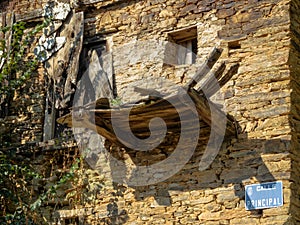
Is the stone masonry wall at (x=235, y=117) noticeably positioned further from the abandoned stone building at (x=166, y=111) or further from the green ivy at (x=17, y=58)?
the green ivy at (x=17, y=58)

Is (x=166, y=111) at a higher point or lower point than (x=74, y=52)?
lower

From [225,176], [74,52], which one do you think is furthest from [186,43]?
[225,176]

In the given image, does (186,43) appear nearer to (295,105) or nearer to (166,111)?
(166,111)

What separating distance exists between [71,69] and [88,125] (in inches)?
55.8

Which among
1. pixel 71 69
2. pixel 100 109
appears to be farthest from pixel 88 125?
pixel 71 69

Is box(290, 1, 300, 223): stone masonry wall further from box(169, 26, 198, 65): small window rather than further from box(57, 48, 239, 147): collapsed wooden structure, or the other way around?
box(169, 26, 198, 65): small window

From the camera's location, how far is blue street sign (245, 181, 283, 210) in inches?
261

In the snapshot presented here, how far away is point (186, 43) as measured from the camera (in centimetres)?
783

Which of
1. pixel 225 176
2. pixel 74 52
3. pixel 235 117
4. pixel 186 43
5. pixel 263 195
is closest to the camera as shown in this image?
pixel 263 195

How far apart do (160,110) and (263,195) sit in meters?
1.22

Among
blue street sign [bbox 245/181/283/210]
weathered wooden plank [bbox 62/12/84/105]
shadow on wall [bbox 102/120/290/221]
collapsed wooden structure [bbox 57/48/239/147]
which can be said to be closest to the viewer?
collapsed wooden structure [bbox 57/48/239/147]

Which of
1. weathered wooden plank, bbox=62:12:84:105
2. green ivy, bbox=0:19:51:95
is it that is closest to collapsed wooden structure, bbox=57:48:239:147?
weathered wooden plank, bbox=62:12:84:105

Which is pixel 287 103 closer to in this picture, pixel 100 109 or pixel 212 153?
pixel 212 153

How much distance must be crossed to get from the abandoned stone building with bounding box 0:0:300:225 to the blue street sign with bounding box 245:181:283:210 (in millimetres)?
Result: 24
